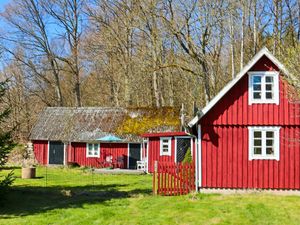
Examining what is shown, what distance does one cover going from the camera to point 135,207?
51.3 feet

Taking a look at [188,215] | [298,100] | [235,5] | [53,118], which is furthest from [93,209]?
[53,118]

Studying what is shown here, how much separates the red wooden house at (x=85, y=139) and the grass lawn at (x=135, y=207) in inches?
498

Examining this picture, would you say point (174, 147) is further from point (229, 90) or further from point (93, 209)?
point (93, 209)

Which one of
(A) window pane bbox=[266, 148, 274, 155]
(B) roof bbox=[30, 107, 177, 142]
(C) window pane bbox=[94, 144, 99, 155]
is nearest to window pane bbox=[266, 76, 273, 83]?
(A) window pane bbox=[266, 148, 274, 155]

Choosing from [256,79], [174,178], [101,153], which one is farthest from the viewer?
[101,153]

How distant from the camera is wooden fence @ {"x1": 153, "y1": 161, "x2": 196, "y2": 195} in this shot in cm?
1805

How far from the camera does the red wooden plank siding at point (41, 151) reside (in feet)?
122

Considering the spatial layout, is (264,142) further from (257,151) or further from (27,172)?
(27,172)

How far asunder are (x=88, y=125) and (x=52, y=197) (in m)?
18.5

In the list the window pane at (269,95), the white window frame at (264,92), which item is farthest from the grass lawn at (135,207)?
the window pane at (269,95)

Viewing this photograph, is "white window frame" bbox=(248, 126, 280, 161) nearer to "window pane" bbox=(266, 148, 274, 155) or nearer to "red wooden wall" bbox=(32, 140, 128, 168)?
"window pane" bbox=(266, 148, 274, 155)

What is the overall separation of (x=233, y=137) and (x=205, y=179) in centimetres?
224

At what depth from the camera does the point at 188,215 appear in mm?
14094

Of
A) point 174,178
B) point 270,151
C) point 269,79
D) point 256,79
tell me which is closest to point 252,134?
point 270,151
